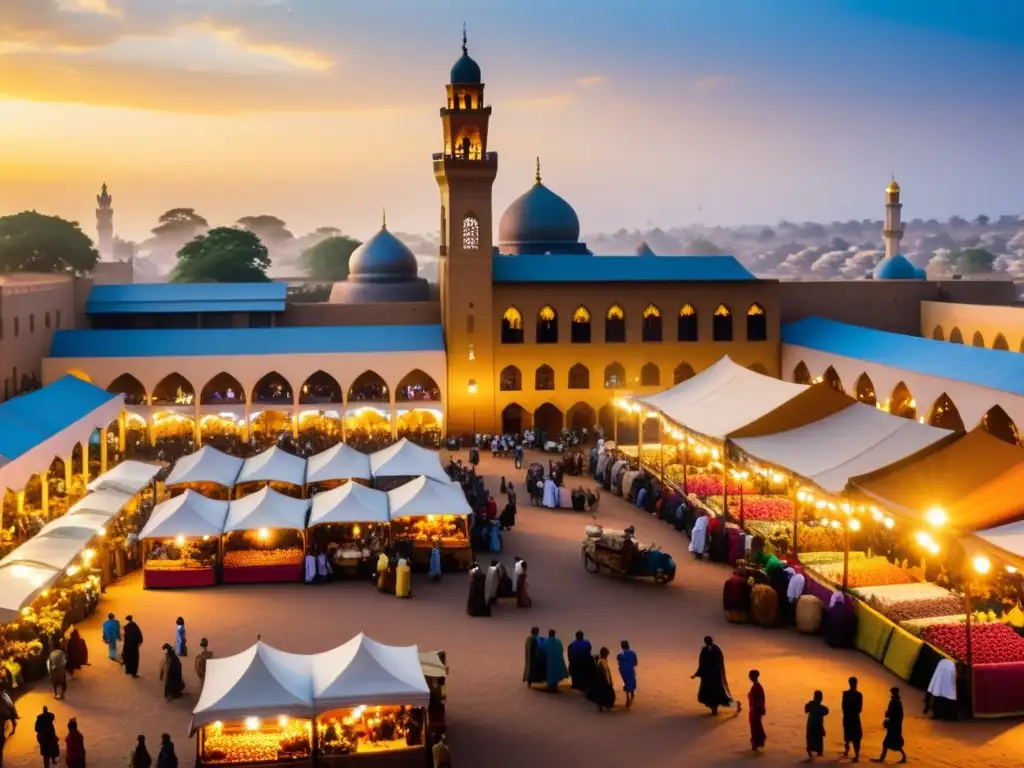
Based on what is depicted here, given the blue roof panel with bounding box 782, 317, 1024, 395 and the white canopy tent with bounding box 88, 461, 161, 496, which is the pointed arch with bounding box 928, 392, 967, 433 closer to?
the blue roof panel with bounding box 782, 317, 1024, 395

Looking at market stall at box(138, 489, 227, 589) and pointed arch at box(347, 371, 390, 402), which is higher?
pointed arch at box(347, 371, 390, 402)

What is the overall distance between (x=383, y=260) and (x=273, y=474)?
20.9m

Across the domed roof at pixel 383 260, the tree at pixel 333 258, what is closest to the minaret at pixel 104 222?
the tree at pixel 333 258

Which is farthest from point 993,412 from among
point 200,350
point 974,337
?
point 200,350

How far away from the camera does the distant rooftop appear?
35.0 m

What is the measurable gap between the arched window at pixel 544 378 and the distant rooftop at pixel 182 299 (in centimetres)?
843

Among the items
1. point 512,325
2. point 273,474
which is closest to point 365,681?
point 273,474

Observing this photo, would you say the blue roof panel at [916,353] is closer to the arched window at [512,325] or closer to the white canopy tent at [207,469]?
the arched window at [512,325]

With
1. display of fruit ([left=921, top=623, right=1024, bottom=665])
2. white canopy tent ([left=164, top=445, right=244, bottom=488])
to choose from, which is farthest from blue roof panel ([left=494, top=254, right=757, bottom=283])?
display of fruit ([left=921, top=623, right=1024, bottom=665])

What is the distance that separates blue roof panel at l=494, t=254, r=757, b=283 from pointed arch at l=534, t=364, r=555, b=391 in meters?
2.73

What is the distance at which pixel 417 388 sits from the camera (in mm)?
33656

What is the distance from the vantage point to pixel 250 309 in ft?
116

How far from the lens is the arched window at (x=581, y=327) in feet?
113

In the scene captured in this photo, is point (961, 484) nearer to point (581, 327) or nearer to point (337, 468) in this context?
point (337, 468)
